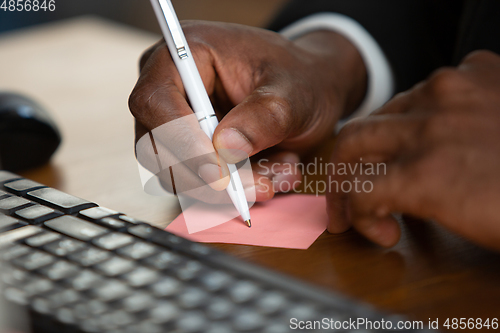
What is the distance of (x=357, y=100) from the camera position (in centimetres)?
65

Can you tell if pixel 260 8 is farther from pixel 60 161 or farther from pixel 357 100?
pixel 60 161

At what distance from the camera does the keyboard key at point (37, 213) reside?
31 cm

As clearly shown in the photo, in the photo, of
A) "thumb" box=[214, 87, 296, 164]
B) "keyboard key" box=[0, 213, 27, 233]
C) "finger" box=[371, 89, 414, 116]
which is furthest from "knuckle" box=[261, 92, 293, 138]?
"keyboard key" box=[0, 213, 27, 233]

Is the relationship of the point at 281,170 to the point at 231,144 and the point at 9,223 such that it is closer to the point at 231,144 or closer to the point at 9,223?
the point at 231,144

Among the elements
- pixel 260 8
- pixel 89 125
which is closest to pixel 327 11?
pixel 89 125

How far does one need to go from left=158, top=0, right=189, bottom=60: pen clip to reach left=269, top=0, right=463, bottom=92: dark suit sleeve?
34 cm

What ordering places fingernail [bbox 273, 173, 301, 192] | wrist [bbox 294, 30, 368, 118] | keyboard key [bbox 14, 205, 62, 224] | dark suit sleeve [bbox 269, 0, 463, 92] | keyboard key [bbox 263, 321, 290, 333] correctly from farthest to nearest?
dark suit sleeve [bbox 269, 0, 463, 92] → wrist [bbox 294, 30, 368, 118] → fingernail [bbox 273, 173, 301, 192] → keyboard key [bbox 14, 205, 62, 224] → keyboard key [bbox 263, 321, 290, 333]

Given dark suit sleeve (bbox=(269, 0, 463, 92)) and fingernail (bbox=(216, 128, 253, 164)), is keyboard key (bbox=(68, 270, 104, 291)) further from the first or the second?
dark suit sleeve (bbox=(269, 0, 463, 92))

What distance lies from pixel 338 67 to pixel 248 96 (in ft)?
0.75

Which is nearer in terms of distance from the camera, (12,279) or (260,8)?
(12,279)

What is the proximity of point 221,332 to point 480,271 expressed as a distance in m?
0.17

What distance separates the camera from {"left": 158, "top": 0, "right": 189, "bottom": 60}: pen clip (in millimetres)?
404

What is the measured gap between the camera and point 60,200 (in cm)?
34

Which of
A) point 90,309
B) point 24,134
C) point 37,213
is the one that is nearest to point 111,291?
point 90,309
